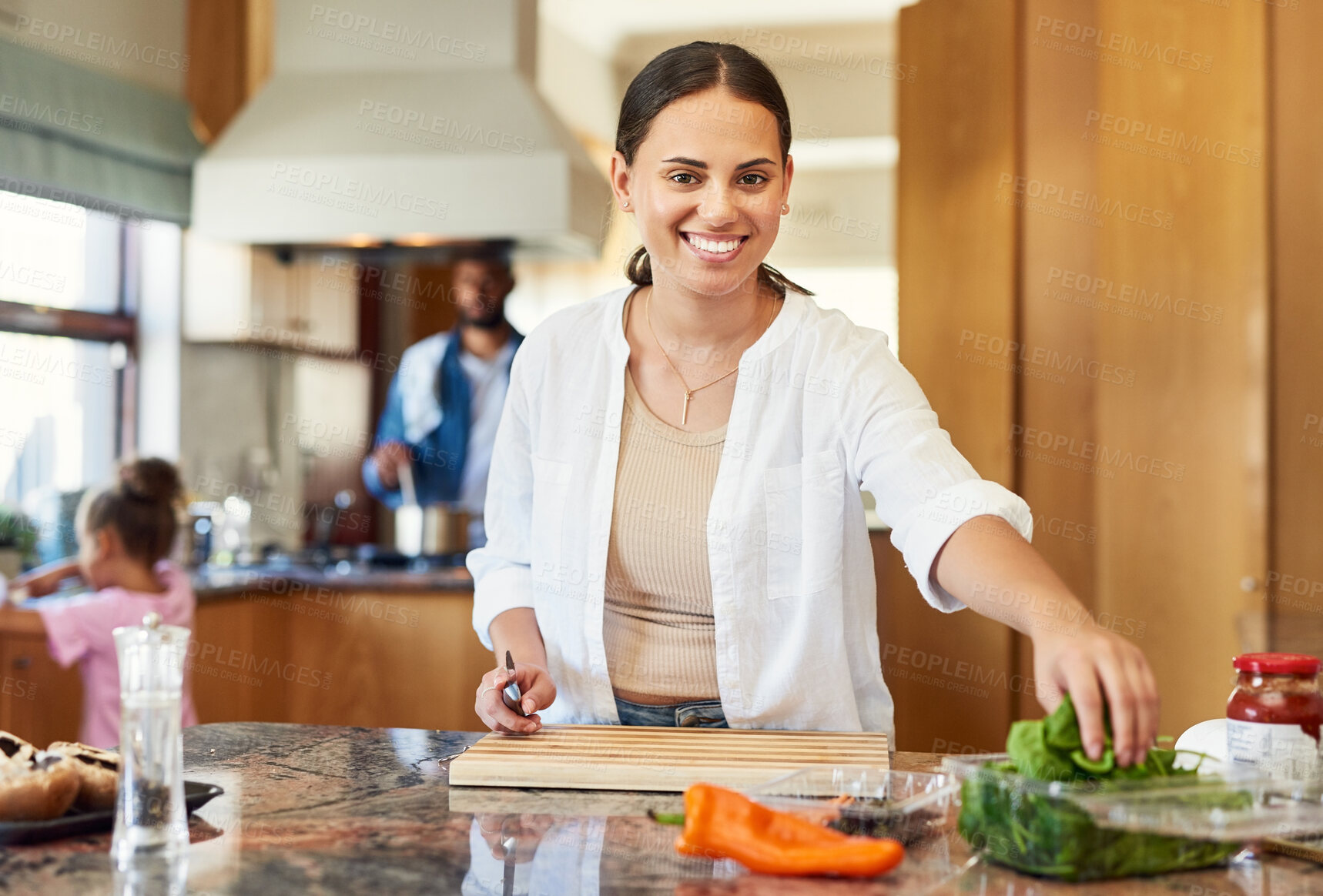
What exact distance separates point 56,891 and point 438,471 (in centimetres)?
355

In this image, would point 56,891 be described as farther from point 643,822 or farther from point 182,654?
point 643,822

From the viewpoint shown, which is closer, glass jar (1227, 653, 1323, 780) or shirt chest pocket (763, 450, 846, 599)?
glass jar (1227, 653, 1323, 780)

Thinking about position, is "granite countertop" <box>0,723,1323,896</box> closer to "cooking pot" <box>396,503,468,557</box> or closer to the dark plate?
the dark plate

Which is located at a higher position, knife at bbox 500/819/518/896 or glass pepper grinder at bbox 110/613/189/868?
glass pepper grinder at bbox 110/613/189/868

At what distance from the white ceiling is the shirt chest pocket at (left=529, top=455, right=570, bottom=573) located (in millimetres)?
4753

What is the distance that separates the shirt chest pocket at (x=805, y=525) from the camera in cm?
151

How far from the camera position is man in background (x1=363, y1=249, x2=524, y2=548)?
14.1 ft

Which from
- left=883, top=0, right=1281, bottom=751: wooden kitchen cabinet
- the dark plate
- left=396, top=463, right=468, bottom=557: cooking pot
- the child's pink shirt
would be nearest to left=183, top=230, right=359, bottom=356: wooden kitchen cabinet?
left=396, top=463, right=468, bottom=557: cooking pot

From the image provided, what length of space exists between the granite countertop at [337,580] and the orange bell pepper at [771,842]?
94.0 inches

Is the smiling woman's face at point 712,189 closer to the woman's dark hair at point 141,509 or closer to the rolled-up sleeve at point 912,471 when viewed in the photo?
the rolled-up sleeve at point 912,471

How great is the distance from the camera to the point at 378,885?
3.08ft

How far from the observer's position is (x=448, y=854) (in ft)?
3.33

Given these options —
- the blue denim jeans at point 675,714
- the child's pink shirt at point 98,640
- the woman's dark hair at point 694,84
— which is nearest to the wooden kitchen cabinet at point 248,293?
the child's pink shirt at point 98,640

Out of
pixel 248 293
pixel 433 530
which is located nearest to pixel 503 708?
pixel 433 530
